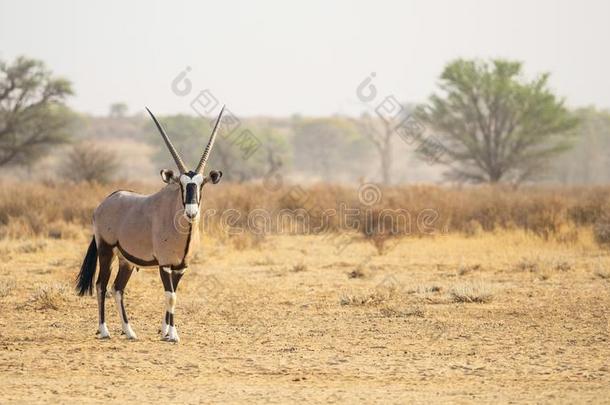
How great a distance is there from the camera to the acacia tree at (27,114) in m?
35.1

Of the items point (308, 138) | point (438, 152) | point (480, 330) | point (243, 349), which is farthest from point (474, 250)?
point (308, 138)

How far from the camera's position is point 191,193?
8188 mm

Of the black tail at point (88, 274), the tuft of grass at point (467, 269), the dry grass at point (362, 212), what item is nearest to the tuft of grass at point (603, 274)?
the tuft of grass at point (467, 269)

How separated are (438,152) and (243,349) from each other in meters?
32.3

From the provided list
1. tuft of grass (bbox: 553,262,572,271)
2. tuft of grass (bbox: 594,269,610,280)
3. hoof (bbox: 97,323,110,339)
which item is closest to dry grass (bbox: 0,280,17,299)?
hoof (bbox: 97,323,110,339)

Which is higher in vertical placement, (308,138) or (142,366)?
(308,138)

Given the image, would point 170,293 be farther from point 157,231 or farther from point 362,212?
point 362,212

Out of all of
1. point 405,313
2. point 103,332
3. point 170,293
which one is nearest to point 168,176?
point 170,293

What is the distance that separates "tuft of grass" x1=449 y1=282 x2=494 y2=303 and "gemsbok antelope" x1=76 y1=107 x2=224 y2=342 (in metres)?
4.14

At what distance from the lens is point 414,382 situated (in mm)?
7031

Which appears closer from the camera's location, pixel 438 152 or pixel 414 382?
pixel 414 382

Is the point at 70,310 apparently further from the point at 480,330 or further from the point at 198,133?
the point at 198,133

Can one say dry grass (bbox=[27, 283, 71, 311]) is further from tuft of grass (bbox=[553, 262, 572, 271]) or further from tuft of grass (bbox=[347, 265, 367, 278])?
tuft of grass (bbox=[553, 262, 572, 271])

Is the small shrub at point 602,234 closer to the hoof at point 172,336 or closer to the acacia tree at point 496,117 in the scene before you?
the hoof at point 172,336
